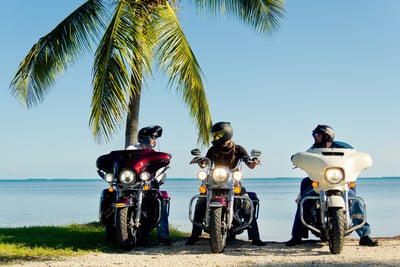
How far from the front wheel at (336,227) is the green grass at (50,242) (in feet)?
8.69

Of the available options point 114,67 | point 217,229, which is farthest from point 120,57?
point 217,229

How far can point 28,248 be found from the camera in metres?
6.96

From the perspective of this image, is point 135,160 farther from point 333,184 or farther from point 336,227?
point 336,227

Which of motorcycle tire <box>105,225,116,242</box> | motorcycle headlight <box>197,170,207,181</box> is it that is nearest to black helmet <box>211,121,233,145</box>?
motorcycle headlight <box>197,170,207,181</box>

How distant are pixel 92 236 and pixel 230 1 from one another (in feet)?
17.1

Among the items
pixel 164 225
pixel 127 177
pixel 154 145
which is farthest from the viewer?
pixel 154 145

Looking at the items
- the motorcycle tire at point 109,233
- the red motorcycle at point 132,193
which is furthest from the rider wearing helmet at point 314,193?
the motorcycle tire at point 109,233

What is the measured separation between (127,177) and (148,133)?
0.96m

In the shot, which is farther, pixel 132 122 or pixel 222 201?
pixel 132 122

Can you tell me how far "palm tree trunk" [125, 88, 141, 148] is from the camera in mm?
9797

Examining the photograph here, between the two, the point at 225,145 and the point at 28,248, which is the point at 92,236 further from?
the point at 225,145

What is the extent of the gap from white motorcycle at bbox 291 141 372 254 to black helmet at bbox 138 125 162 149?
2152mm

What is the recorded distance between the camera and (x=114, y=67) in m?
8.13

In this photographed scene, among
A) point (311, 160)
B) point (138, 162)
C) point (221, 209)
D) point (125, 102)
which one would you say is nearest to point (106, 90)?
point (125, 102)
